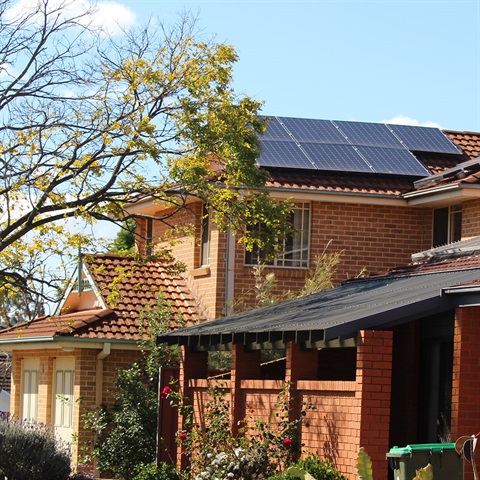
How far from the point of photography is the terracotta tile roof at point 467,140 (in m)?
28.3

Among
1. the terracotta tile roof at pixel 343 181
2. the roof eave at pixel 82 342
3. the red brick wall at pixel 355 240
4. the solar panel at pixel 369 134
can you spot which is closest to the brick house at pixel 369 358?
the roof eave at pixel 82 342

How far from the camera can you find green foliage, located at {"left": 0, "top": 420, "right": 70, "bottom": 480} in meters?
19.6

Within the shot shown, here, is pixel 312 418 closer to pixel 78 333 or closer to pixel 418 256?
pixel 418 256

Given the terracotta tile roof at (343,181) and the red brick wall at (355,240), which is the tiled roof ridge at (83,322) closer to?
the red brick wall at (355,240)

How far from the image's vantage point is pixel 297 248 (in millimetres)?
25562

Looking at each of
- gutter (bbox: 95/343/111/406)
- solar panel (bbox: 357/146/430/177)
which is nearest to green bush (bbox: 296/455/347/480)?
gutter (bbox: 95/343/111/406)

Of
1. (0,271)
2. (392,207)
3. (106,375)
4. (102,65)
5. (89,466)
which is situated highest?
(102,65)

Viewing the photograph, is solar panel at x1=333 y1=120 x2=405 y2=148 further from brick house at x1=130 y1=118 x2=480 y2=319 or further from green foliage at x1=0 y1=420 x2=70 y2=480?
green foliage at x1=0 y1=420 x2=70 y2=480

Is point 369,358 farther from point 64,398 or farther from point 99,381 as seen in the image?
point 64,398

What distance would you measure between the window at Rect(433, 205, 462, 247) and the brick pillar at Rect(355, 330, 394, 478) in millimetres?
11689

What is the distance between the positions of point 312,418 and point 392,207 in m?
11.5

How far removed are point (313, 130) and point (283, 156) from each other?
236cm

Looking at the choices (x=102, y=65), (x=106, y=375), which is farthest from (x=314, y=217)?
(x=102, y=65)

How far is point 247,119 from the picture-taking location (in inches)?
775
